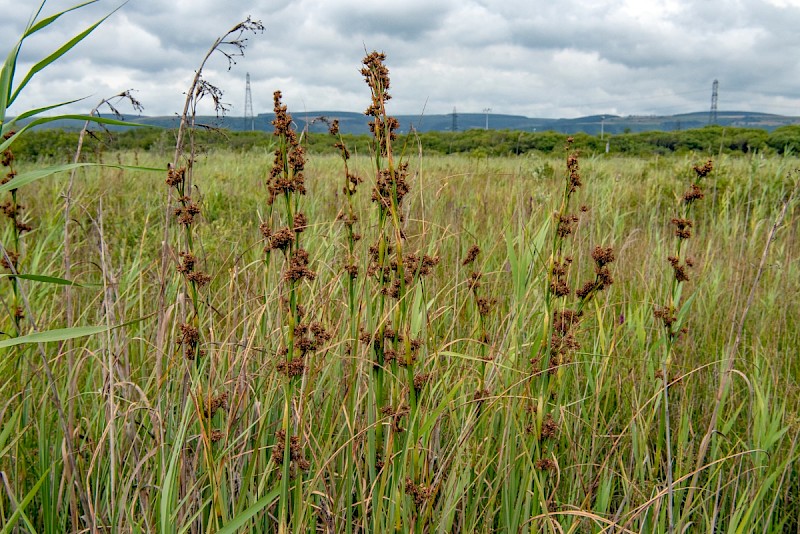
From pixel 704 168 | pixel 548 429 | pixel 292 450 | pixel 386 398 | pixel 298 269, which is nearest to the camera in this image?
pixel 298 269

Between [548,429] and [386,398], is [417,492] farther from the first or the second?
[386,398]

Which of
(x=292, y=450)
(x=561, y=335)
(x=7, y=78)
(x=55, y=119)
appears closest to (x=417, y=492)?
(x=292, y=450)

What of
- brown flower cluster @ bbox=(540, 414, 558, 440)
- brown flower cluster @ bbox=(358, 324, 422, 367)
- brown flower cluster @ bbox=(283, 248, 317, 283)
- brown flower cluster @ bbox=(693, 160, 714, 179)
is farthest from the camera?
brown flower cluster @ bbox=(693, 160, 714, 179)

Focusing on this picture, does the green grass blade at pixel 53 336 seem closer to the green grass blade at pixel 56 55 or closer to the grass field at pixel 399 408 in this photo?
the grass field at pixel 399 408

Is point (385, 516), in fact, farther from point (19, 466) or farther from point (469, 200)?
point (469, 200)

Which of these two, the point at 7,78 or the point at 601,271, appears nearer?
the point at 7,78

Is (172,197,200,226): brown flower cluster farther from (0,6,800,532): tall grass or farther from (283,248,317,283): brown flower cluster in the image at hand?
(283,248,317,283): brown flower cluster

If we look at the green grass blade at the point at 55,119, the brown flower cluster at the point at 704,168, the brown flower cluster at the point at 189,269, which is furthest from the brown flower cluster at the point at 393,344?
the brown flower cluster at the point at 704,168

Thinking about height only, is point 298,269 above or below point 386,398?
above

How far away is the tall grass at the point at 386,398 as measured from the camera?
1.19 metres

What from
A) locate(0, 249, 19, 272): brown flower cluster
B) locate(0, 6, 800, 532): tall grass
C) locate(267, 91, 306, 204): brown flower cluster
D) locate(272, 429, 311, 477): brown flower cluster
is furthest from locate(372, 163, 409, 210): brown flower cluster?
locate(0, 249, 19, 272): brown flower cluster

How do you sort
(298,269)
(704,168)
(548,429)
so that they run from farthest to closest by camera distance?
(704,168) < (548,429) < (298,269)

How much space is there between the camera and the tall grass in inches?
46.8

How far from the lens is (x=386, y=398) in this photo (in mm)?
1856
